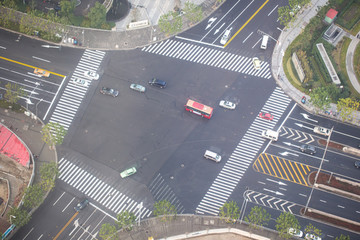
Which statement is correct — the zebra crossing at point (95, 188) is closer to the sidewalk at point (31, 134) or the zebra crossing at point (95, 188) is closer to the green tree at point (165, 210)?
the green tree at point (165, 210)

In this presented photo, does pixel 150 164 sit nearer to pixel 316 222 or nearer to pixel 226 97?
pixel 226 97

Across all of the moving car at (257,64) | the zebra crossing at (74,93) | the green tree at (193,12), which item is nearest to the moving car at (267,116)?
the moving car at (257,64)

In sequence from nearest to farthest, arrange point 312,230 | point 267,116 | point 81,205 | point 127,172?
point 312,230 < point 81,205 < point 127,172 < point 267,116

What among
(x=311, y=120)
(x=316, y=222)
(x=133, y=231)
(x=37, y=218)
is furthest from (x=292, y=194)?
(x=37, y=218)

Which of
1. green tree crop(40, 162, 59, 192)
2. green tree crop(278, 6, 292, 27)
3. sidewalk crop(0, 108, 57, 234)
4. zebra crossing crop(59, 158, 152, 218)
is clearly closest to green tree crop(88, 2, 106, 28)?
sidewalk crop(0, 108, 57, 234)

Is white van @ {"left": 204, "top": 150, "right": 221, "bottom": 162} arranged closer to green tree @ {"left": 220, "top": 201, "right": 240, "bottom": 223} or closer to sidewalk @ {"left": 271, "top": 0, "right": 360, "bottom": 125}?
green tree @ {"left": 220, "top": 201, "right": 240, "bottom": 223}

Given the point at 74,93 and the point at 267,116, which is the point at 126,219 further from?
the point at 267,116

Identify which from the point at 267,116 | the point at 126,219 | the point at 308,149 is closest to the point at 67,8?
the point at 267,116
